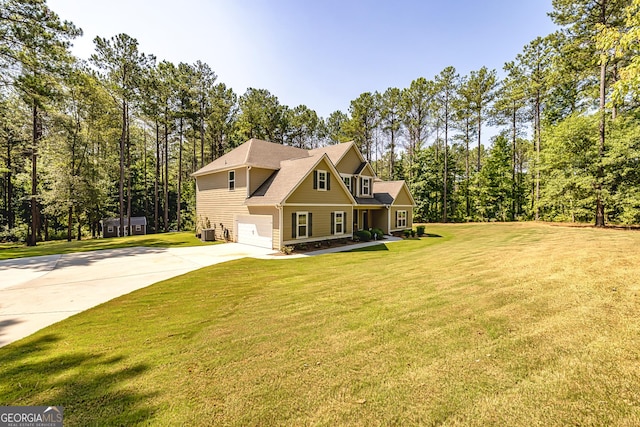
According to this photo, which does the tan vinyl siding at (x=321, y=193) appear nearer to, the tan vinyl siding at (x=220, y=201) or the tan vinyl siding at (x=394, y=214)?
the tan vinyl siding at (x=220, y=201)

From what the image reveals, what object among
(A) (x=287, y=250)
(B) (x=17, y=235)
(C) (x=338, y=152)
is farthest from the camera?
(B) (x=17, y=235)

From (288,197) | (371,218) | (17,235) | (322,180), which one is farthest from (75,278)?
(17,235)

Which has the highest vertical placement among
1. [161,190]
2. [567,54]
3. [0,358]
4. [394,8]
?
[567,54]

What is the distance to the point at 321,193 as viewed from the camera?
59.3 feet

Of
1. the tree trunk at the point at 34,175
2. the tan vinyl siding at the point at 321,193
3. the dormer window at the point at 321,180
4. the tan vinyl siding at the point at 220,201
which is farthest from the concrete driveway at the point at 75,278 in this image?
the tree trunk at the point at 34,175

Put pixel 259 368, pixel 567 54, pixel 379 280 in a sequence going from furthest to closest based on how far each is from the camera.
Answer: pixel 567 54 < pixel 379 280 < pixel 259 368

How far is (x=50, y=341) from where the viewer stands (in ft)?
16.0

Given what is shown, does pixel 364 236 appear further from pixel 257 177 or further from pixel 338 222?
pixel 257 177

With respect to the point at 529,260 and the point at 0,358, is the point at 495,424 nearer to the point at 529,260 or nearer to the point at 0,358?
the point at 0,358

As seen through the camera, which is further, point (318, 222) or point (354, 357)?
point (318, 222)

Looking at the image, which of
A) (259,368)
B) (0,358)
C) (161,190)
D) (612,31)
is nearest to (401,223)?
(612,31)

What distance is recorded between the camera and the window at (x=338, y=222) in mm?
19203

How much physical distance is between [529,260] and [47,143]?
121 ft

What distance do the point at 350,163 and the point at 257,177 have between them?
27.7ft
